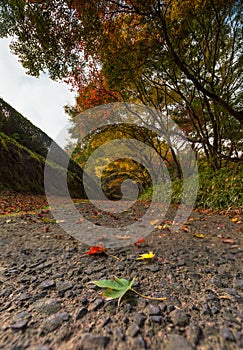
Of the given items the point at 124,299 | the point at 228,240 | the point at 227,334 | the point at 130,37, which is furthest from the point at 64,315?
the point at 130,37

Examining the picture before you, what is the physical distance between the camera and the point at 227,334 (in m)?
0.64

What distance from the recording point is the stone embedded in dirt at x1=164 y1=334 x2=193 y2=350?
584 mm

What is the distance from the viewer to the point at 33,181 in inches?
252

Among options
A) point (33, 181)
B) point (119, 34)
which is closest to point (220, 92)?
point (119, 34)

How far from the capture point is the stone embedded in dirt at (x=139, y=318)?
695mm

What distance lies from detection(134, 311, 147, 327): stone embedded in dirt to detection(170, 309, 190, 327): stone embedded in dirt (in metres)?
0.12

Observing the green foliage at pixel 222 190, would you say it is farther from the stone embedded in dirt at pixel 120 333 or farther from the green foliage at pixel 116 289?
the stone embedded in dirt at pixel 120 333

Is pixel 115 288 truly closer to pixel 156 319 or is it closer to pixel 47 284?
pixel 156 319

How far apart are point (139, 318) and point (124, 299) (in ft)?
0.45

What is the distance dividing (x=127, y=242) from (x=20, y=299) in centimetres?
102

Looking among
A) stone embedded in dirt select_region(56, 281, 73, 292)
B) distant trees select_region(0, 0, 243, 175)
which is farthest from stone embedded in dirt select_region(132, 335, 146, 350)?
distant trees select_region(0, 0, 243, 175)

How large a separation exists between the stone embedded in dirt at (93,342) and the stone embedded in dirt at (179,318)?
28 cm

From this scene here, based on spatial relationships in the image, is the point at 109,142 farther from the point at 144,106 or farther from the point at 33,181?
the point at 33,181

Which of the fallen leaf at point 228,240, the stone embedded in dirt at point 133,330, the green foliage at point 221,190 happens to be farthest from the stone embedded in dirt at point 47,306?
the green foliage at point 221,190
